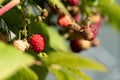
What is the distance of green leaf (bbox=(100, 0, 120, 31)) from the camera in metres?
1.21

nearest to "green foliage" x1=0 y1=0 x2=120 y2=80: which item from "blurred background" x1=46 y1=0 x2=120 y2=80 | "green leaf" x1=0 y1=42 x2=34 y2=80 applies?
"green leaf" x1=0 y1=42 x2=34 y2=80

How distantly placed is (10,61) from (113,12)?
789 millimetres

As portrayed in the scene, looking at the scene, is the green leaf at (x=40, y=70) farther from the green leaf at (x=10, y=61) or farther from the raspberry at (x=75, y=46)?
the green leaf at (x=10, y=61)

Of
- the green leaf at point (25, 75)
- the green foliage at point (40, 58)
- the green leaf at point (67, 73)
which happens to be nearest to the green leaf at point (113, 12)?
the green foliage at point (40, 58)

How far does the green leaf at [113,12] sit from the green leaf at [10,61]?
2.18 ft

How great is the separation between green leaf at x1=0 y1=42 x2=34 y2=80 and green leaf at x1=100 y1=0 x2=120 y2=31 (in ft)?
2.18

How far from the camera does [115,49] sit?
3.01 meters

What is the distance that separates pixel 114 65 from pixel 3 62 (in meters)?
2.17

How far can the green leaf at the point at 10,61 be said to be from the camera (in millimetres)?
478

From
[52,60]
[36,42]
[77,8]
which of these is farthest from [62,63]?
[77,8]

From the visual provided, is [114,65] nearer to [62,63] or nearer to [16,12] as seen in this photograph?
[16,12]

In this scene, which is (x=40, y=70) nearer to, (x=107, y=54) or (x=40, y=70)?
(x=40, y=70)

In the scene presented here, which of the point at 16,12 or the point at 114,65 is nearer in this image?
the point at 16,12

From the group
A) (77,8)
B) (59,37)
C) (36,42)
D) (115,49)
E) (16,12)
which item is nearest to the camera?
(36,42)
